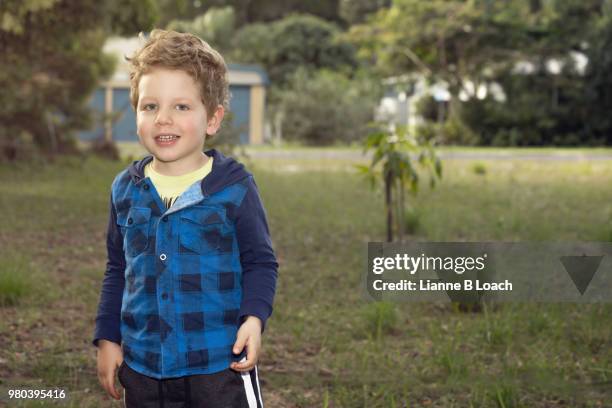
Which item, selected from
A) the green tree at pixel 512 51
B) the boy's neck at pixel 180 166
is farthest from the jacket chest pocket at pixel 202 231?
the green tree at pixel 512 51

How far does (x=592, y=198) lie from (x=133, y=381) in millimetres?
9498

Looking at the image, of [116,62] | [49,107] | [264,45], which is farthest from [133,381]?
[264,45]

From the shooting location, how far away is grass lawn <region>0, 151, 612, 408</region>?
3742mm

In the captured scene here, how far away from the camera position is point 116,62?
53.1 ft

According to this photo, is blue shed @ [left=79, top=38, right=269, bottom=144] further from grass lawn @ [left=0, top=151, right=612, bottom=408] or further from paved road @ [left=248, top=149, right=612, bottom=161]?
grass lawn @ [left=0, top=151, right=612, bottom=408]

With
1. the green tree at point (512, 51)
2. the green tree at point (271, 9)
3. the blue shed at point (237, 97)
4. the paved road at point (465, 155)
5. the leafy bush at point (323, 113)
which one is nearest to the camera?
the paved road at point (465, 155)

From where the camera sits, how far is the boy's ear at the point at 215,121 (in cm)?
242

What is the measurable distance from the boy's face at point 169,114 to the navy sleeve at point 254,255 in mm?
197

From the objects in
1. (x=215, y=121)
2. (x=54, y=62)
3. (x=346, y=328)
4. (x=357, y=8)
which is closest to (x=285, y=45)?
(x=357, y=8)

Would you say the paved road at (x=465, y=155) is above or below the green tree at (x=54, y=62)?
below

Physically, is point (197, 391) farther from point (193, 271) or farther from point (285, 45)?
point (285, 45)

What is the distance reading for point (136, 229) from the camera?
7.62 ft

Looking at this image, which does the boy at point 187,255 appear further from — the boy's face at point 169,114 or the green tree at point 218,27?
the green tree at point 218,27

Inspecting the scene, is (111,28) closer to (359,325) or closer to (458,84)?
(359,325)
